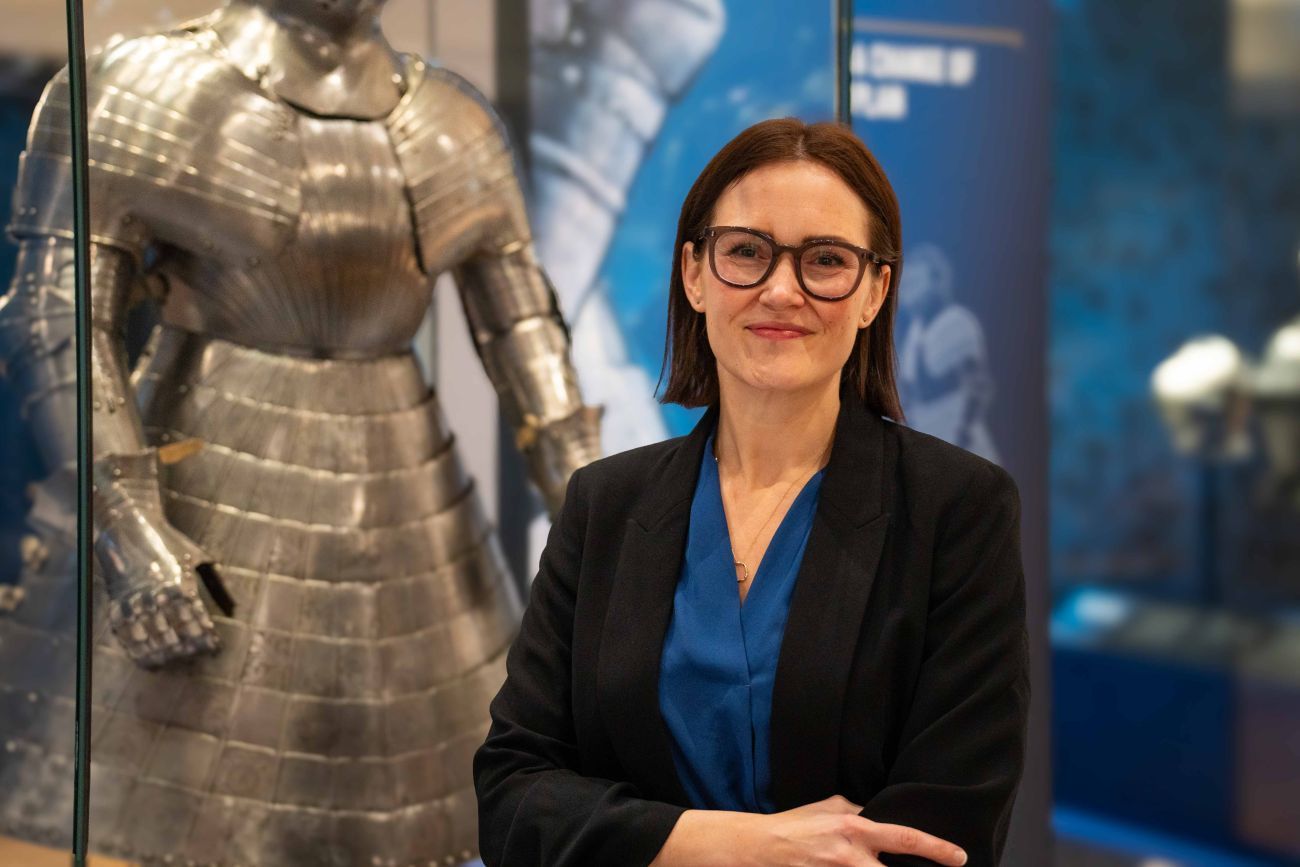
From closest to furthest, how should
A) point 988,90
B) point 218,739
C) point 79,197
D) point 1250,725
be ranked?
point 79,197
point 218,739
point 988,90
point 1250,725

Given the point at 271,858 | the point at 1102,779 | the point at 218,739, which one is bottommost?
the point at 1102,779

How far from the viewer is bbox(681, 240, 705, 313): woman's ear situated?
1277mm

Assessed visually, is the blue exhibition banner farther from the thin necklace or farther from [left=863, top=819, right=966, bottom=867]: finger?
[left=863, top=819, right=966, bottom=867]: finger

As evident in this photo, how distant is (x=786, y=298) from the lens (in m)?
1.20

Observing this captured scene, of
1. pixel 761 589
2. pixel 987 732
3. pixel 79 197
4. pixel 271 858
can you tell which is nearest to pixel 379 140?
pixel 79 197

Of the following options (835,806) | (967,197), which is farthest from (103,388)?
(967,197)

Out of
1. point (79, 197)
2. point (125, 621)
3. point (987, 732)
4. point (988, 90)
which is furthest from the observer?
point (988, 90)

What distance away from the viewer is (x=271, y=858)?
6.68 ft

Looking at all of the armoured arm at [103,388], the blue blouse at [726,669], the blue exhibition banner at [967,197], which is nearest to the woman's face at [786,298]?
the blue blouse at [726,669]

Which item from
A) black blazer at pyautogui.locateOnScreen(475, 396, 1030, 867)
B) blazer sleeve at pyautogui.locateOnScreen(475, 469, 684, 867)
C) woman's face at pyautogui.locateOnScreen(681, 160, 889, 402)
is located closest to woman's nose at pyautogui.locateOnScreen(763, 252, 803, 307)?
woman's face at pyautogui.locateOnScreen(681, 160, 889, 402)

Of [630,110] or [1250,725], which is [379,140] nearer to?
[630,110]

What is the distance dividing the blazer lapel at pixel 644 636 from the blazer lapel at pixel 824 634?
0.31 ft

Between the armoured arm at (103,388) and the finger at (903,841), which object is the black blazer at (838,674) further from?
the armoured arm at (103,388)

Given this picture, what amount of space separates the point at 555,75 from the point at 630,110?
6.0 inches
